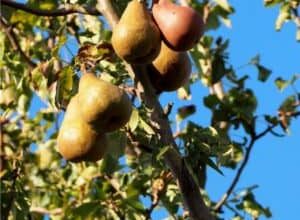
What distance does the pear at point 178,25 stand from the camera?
204 centimetres

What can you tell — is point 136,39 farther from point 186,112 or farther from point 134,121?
point 186,112

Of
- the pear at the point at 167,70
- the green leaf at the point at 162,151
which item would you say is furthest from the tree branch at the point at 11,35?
the green leaf at the point at 162,151

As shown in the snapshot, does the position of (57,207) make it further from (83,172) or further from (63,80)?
(63,80)

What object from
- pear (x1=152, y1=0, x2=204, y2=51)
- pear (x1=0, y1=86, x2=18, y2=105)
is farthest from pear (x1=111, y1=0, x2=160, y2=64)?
pear (x1=0, y1=86, x2=18, y2=105)

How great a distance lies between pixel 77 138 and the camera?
2025mm

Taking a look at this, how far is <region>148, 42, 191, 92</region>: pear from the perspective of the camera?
2.12m

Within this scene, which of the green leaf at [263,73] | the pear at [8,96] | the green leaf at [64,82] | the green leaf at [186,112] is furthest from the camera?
the green leaf at [186,112]

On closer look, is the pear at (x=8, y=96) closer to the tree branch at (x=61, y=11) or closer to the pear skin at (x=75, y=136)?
the tree branch at (x=61, y=11)

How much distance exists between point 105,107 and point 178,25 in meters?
0.26

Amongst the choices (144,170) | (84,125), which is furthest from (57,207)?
(84,125)

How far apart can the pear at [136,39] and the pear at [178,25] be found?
27 mm

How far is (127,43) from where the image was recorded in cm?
199

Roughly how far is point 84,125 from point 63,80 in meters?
0.27

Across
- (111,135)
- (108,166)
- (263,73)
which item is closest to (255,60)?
(263,73)
